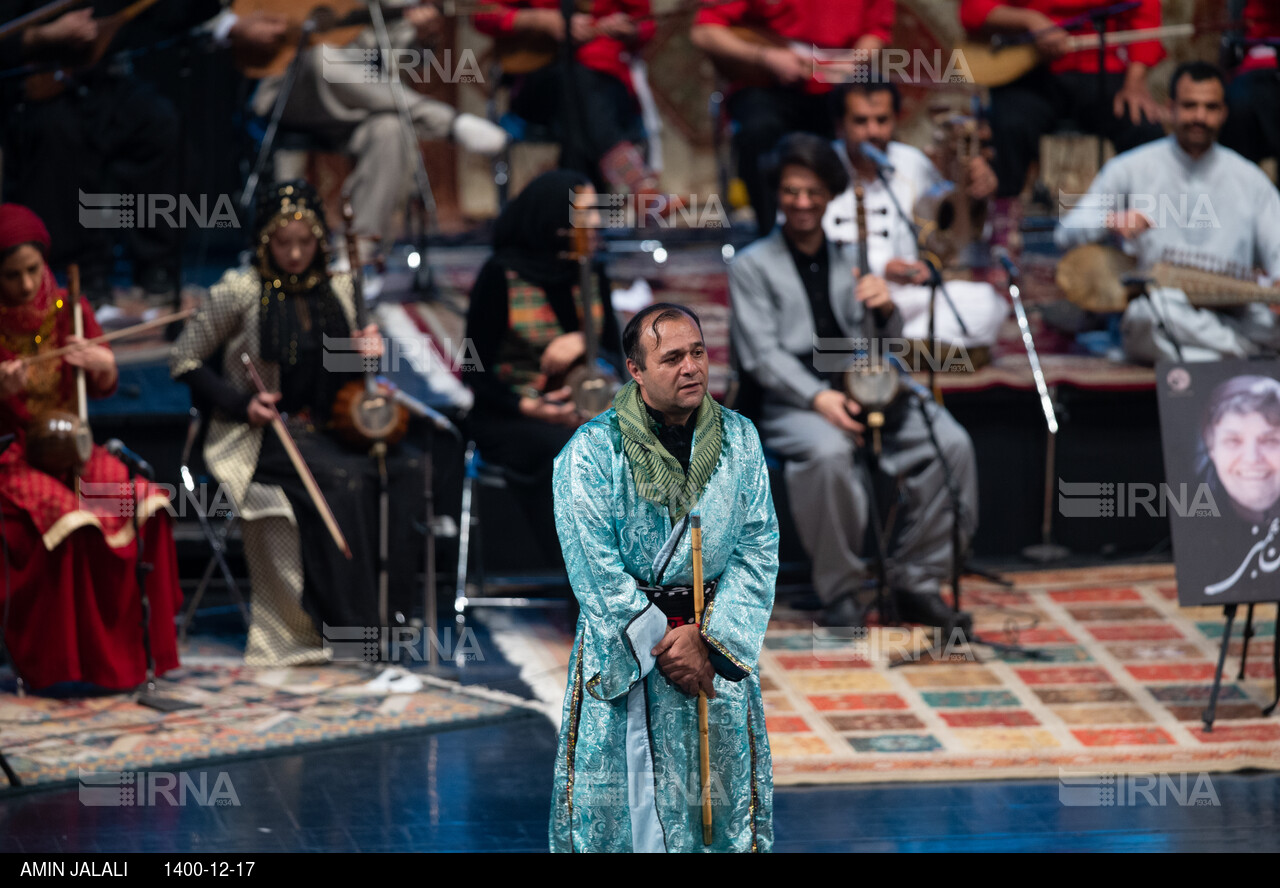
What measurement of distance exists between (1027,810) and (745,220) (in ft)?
15.7

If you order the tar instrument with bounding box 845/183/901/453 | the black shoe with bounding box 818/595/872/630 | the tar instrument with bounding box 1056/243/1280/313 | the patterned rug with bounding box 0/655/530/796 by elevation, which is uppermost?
the tar instrument with bounding box 1056/243/1280/313

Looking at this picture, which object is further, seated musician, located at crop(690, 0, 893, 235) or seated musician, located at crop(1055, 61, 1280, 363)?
seated musician, located at crop(690, 0, 893, 235)

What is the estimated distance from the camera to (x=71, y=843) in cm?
464

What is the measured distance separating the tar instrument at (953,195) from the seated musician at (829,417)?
653 millimetres

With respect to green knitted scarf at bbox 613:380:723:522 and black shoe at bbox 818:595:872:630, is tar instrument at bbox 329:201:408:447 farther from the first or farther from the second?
green knitted scarf at bbox 613:380:723:522

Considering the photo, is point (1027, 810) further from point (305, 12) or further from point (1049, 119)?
point (305, 12)

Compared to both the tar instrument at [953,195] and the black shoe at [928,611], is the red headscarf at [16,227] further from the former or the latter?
the tar instrument at [953,195]

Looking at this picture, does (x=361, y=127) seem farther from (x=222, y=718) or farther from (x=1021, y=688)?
(x=1021, y=688)

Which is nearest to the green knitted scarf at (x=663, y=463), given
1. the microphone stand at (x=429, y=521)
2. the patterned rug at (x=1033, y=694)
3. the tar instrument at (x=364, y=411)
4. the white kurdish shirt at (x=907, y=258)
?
the patterned rug at (x=1033, y=694)

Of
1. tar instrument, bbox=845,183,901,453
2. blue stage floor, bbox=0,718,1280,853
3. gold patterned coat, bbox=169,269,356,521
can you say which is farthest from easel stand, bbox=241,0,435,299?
blue stage floor, bbox=0,718,1280,853

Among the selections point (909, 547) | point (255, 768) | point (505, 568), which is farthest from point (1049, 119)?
point (255, 768)

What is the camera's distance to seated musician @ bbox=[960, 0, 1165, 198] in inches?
314

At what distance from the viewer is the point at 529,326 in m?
6.57

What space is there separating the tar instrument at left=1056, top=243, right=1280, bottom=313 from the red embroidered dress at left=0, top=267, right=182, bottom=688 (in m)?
3.59
